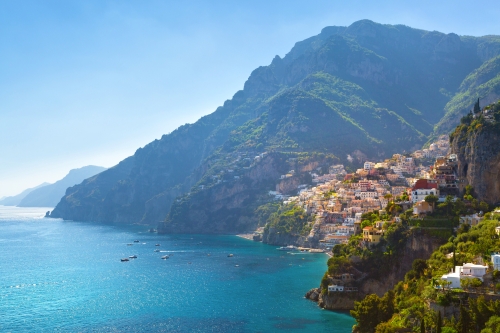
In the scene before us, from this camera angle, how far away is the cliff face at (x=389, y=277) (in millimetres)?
A: 61094

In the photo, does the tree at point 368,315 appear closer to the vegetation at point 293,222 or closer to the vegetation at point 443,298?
the vegetation at point 443,298

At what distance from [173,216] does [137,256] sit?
→ 78089 mm

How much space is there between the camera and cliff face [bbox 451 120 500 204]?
64.4 metres

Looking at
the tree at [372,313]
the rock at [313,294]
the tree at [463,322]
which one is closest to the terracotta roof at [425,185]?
the rock at [313,294]

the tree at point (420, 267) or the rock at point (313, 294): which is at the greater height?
the tree at point (420, 267)

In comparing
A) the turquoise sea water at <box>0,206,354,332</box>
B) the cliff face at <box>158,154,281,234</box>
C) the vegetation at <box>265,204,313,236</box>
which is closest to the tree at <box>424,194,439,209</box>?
the turquoise sea water at <box>0,206,354,332</box>

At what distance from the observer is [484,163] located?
65312 mm

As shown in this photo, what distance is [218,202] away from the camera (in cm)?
19500

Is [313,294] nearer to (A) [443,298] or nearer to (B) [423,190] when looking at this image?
(B) [423,190]

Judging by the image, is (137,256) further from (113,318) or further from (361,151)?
(361,151)

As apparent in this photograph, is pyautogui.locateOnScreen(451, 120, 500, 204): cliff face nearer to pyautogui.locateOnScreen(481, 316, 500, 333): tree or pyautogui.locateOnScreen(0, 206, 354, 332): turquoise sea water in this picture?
pyautogui.locateOnScreen(0, 206, 354, 332): turquoise sea water

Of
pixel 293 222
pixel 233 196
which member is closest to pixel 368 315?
pixel 293 222

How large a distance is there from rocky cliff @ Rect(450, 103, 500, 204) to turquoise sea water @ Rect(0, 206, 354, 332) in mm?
24949

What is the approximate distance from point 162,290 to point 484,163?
2013 inches
